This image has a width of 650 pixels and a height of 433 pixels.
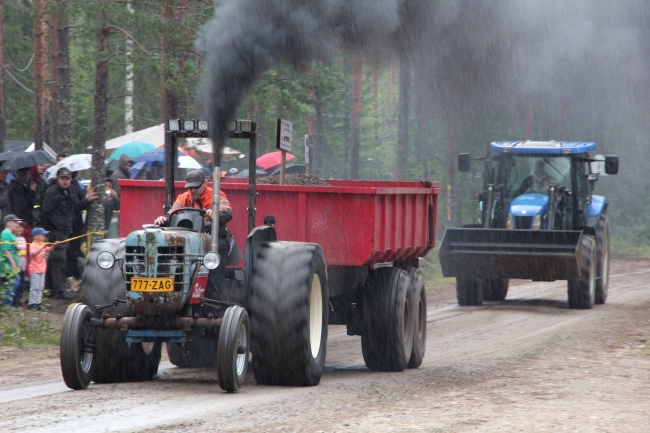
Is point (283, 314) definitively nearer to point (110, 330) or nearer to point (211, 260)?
point (211, 260)

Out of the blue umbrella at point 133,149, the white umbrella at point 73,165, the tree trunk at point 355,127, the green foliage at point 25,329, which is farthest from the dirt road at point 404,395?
the tree trunk at point 355,127

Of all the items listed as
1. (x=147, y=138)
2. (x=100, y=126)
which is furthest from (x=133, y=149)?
(x=100, y=126)

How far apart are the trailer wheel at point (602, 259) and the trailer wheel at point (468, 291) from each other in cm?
205

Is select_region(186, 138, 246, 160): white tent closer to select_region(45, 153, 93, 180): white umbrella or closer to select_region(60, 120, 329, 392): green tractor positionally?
select_region(45, 153, 93, 180): white umbrella

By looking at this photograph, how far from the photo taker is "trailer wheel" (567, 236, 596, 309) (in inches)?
602

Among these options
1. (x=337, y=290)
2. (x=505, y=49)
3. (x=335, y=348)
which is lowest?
(x=335, y=348)

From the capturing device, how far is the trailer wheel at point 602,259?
53.3ft

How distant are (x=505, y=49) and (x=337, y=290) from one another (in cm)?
846

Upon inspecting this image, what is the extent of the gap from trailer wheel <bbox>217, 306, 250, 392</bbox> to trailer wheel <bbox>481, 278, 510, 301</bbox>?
9383 mm

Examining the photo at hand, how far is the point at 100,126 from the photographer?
16.3 meters

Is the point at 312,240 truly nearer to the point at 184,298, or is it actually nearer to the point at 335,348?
the point at 184,298

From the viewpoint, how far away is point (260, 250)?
7848mm

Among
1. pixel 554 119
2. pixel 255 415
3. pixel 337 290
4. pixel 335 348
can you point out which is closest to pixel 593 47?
pixel 335 348

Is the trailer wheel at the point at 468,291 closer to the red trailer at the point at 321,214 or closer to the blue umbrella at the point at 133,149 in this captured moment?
the red trailer at the point at 321,214
